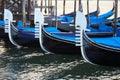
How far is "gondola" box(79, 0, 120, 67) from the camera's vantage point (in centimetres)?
911

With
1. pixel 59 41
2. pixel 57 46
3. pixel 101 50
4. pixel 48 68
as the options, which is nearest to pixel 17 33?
pixel 57 46

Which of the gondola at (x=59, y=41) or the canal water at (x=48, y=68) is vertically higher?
the gondola at (x=59, y=41)

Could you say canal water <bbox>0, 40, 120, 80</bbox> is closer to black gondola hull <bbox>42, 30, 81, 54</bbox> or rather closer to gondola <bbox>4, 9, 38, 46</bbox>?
black gondola hull <bbox>42, 30, 81, 54</bbox>

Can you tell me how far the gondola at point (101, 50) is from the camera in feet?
29.9

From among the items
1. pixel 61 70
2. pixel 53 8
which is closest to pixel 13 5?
pixel 53 8

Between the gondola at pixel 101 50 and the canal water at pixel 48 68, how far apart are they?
0.22 meters

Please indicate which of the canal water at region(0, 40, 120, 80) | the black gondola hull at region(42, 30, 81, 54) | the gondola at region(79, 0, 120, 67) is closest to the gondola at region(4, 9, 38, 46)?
the canal water at region(0, 40, 120, 80)

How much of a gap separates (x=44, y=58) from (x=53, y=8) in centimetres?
413

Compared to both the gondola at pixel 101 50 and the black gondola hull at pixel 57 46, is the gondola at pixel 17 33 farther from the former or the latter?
the gondola at pixel 101 50

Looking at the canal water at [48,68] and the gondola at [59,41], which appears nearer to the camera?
the canal water at [48,68]

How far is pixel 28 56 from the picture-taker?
38.5ft

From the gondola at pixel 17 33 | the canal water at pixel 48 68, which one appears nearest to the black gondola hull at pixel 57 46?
the canal water at pixel 48 68

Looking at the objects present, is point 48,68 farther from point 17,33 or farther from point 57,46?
point 17,33

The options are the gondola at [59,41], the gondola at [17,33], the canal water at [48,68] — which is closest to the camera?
the canal water at [48,68]
